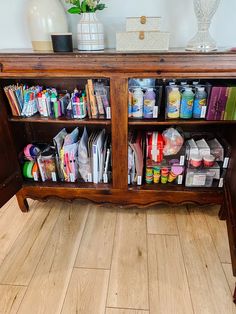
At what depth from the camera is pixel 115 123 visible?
1.23 meters

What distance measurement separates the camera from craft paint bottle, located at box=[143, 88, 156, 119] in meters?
1.23

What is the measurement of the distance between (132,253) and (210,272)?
394mm

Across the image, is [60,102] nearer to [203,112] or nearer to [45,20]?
[45,20]

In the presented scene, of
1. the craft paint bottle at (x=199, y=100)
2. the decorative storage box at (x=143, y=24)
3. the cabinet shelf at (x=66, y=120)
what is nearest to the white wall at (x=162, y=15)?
the decorative storage box at (x=143, y=24)

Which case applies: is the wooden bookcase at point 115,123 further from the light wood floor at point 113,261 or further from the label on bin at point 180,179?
the light wood floor at point 113,261

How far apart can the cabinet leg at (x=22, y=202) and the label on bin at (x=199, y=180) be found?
3.56ft

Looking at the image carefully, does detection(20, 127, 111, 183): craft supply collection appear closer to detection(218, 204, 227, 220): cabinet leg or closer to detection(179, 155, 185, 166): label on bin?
detection(179, 155, 185, 166): label on bin

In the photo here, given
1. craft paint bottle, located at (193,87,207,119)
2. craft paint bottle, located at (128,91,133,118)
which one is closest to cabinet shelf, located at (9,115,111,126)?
craft paint bottle, located at (128,91,133,118)

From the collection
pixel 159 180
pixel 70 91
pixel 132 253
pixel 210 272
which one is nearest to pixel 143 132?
pixel 159 180

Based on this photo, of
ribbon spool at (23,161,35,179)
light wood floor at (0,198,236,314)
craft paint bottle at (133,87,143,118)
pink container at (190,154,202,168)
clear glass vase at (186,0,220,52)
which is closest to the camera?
light wood floor at (0,198,236,314)

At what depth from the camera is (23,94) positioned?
131cm

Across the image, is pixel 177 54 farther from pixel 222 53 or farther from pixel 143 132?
pixel 143 132

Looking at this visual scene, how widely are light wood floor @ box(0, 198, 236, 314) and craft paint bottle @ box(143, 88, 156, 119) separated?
2.15 ft

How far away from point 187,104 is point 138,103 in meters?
0.26
